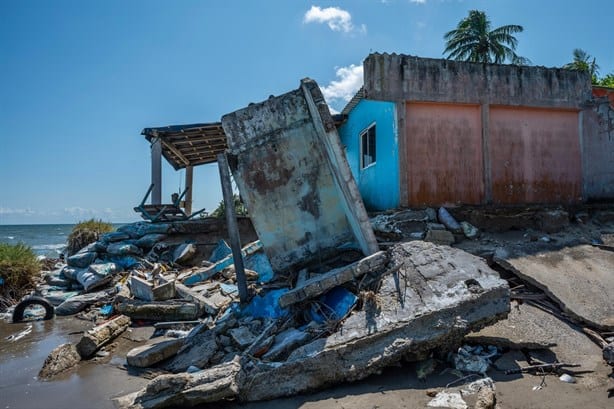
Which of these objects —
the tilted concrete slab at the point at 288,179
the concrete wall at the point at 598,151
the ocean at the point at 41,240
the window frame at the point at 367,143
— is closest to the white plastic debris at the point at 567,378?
the tilted concrete slab at the point at 288,179

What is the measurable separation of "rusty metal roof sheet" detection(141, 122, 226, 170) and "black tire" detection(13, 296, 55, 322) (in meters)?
4.77

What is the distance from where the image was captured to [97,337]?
15.0 feet

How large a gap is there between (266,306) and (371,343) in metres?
1.83

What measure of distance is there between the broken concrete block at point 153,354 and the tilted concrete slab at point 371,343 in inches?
30.1

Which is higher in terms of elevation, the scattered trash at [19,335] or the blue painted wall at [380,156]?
the blue painted wall at [380,156]

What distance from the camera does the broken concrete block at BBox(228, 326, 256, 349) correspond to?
13.4 feet

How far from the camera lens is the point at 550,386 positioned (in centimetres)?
314

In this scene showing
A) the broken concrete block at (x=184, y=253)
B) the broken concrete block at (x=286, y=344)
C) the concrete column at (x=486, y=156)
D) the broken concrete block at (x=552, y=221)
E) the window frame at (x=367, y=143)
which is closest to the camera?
the broken concrete block at (x=286, y=344)

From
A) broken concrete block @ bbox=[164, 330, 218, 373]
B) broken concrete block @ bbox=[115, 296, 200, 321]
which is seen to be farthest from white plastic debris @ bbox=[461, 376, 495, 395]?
broken concrete block @ bbox=[115, 296, 200, 321]

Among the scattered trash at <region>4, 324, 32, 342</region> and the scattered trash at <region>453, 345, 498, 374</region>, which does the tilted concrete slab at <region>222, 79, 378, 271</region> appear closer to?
the scattered trash at <region>453, 345, 498, 374</region>

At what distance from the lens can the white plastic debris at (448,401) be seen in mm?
2840

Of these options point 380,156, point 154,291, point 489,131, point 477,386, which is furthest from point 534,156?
point 154,291

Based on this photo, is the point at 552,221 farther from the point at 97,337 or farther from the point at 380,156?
the point at 97,337

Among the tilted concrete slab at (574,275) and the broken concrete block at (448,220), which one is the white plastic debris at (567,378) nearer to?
the tilted concrete slab at (574,275)
